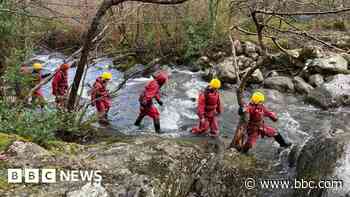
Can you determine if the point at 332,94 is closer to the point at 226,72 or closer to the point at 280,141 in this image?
the point at 226,72

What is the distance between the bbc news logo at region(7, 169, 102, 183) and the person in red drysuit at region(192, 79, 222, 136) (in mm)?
4808

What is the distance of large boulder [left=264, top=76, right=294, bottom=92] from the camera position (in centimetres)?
1390

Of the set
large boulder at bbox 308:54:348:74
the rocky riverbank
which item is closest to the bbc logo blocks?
the rocky riverbank

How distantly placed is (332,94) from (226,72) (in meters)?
3.83

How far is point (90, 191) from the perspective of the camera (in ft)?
13.9

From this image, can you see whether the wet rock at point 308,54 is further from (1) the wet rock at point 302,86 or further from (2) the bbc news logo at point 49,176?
(2) the bbc news logo at point 49,176

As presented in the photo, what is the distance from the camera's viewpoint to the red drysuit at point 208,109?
9133mm

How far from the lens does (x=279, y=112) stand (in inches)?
468

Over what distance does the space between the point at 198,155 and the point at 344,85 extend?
853cm

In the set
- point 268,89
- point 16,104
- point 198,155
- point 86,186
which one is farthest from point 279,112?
point 86,186

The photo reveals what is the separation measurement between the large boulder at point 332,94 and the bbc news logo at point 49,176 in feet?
31.1

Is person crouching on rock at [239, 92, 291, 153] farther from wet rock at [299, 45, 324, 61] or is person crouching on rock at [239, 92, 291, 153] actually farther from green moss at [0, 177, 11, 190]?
wet rock at [299, 45, 324, 61]

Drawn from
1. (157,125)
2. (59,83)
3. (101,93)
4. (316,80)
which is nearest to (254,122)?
(157,125)

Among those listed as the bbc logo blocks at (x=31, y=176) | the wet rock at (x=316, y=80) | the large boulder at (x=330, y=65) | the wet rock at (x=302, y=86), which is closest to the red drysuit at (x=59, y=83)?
the bbc logo blocks at (x=31, y=176)
